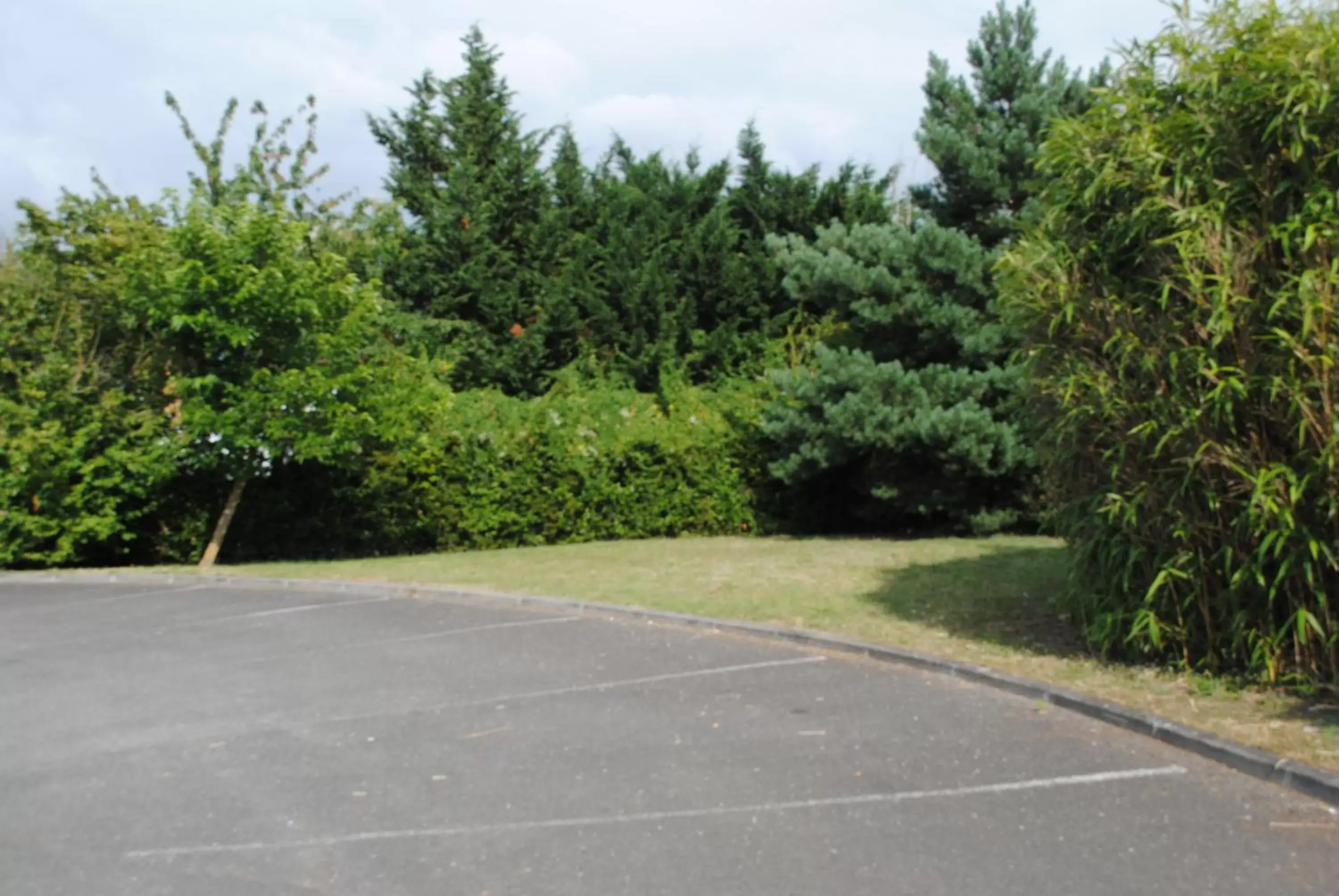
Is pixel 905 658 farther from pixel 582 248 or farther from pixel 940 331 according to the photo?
pixel 582 248

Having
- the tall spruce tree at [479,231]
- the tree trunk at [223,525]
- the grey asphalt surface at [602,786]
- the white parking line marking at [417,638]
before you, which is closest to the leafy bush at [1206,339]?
the grey asphalt surface at [602,786]

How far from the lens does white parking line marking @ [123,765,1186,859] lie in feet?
16.8

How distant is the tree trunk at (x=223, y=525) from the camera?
1691 centimetres

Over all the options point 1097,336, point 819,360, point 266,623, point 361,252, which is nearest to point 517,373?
point 361,252

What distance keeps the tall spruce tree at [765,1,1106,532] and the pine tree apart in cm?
2

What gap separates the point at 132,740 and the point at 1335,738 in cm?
659

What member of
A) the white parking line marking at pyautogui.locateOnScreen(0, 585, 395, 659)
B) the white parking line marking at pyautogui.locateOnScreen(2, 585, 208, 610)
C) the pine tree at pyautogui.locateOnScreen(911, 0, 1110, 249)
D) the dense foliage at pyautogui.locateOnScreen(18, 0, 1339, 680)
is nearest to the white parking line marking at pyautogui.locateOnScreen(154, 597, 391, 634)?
the white parking line marking at pyautogui.locateOnScreen(0, 585, 395, 659)

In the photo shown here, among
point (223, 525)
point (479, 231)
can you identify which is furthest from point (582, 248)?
point (223, 525)

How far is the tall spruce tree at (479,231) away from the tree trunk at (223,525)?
10.4 metres

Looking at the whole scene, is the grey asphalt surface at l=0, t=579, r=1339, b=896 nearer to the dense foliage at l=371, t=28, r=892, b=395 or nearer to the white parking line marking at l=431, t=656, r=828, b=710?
the white parking line marking at l=431, t=656, r=828, b=710

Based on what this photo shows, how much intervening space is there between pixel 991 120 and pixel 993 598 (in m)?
10.2

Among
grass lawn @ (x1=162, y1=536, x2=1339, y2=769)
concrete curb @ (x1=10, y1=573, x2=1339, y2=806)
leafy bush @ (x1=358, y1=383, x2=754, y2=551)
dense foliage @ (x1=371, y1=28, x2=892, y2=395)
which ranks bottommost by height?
concrete curb @ (x1=10, y1=573, x2=1339, y2=806)

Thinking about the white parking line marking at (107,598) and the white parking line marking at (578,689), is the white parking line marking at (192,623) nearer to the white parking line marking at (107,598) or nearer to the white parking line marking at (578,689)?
the white parking line marking at (107,598)

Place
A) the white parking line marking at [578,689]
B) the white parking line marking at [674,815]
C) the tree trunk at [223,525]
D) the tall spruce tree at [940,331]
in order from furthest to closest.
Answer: the tall spruce tree at [940,331] → the tree trunk at [223,525] → the white parking line marking at [578,689] → the white parking line marking at [674,815]
